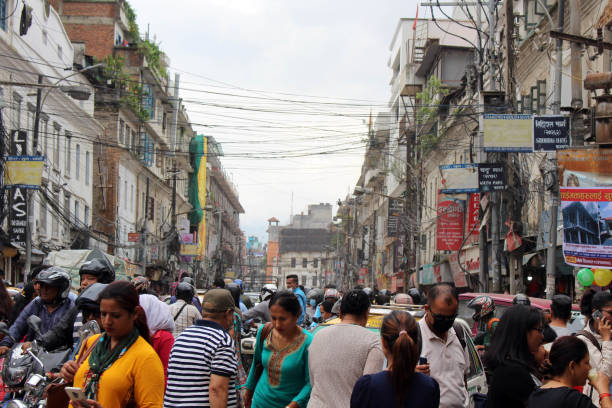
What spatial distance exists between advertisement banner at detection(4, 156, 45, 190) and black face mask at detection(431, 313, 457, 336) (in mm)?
19990

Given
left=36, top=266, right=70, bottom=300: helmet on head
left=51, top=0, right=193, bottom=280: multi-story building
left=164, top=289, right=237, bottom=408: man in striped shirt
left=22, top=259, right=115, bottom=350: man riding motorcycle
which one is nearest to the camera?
left=164, top=289, right=237, bottom=408: man in striped shirt

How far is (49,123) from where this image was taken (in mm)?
34688

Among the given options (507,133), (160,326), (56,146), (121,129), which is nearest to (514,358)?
(160,326)

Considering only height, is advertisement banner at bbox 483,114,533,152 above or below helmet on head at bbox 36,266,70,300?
above

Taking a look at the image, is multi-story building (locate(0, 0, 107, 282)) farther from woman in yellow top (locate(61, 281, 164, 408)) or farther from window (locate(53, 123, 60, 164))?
woman in yellow top (locate(61, 281, 164, 408))

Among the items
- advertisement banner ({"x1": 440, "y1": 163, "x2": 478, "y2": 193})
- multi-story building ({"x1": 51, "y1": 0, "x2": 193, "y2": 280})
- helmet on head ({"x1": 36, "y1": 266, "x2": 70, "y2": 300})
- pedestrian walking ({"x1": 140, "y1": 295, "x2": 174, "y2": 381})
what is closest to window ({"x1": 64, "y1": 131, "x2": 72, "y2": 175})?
multi-story building ({"x1": 51, "y1": 0, "x2": 193, "y2": 280})

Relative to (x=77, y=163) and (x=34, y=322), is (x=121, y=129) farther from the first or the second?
(x=34, y=322)

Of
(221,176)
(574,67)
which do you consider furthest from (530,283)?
(221,176)

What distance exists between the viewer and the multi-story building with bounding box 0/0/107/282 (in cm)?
2923

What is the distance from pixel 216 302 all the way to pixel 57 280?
5.99 feet

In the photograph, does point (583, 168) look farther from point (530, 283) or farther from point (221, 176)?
point (221, 176)

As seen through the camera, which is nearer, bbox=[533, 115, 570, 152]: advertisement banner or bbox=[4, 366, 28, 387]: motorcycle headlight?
bbox=[4, 366, 28, 387]: motorcycle headlight

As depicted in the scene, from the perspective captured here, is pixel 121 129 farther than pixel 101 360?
Yes

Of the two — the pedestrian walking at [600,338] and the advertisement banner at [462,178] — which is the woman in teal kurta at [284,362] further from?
the advertisement banner at [462,178]
